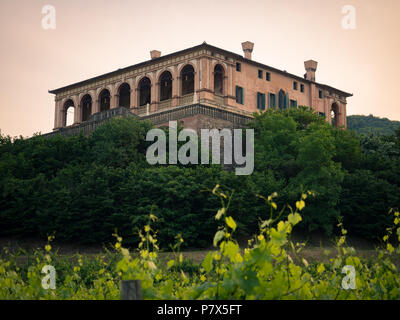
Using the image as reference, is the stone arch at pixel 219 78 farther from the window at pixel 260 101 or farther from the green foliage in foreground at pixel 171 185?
the green foliage in foreground at pixel 171 185

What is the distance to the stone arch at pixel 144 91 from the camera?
44553mm

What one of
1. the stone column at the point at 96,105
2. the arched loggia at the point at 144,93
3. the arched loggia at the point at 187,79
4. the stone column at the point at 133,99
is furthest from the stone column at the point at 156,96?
the stone column at the point at 96,105

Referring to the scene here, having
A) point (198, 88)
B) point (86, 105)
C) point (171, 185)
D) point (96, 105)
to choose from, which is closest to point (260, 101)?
point (198, 88)

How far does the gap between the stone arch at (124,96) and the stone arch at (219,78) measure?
8.80 m

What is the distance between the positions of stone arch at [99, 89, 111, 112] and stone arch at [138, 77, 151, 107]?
12.0 ft

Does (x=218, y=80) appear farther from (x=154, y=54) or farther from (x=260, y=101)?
(x=154, y=54)

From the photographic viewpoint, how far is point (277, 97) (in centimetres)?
4431

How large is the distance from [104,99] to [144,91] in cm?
511

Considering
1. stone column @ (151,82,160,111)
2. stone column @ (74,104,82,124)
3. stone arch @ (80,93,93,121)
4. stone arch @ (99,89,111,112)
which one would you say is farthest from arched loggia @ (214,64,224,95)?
stone column @ (74,104,82,124)

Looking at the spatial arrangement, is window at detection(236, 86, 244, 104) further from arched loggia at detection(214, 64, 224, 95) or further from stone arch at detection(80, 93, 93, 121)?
stone arch at detection(80, 93, 93, 121)

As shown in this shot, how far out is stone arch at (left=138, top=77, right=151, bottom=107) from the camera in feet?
146

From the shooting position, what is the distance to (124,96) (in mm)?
48125

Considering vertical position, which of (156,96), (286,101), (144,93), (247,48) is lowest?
(156,96)
